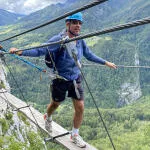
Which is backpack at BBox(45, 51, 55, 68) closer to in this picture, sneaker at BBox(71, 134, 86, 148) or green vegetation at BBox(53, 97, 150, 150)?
sneaker at BBox(71, 134, 86, 148)

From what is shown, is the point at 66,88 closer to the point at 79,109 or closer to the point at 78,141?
the point at 79,109

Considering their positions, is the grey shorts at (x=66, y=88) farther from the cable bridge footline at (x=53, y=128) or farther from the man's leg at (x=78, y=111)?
the cable bridge footline at (x=53, y=128)

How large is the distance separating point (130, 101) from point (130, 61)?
3127 centimetres

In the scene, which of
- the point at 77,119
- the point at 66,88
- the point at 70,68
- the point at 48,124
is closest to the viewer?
the point at 70,68

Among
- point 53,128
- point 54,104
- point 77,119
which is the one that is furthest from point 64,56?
point 53,128

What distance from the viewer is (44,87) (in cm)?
16488

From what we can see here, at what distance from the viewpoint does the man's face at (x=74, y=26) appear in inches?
197

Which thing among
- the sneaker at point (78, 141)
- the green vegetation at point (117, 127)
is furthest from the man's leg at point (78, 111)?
the green vegetation at point (117, 127)

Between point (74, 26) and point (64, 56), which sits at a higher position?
point (74, 26)

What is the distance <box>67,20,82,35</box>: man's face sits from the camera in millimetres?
5004

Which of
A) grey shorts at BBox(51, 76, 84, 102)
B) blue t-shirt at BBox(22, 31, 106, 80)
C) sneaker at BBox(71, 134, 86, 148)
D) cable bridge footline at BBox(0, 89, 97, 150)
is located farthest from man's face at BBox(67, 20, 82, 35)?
cable bridge footline at BBox(0, 89, 97, 150)

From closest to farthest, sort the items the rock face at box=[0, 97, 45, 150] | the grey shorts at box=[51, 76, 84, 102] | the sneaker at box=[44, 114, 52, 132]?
the grey shorts at box=[51, 76, 84, 102] → the sneaker at box=[44, 114, 52, 132] → the rock face at box=[0, 97, 45, 150]

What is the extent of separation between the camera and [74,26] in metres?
5.00

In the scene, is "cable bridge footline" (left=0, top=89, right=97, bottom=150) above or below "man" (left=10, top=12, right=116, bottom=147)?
below
